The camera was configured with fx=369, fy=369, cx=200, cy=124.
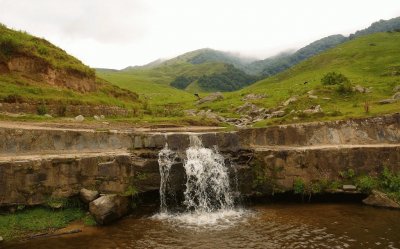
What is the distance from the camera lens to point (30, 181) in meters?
15.9

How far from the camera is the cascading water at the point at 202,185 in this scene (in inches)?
708

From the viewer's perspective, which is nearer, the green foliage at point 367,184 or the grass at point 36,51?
the green foliage at point 367,184

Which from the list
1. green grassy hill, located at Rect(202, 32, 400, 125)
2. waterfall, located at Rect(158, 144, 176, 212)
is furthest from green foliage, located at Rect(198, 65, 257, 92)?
waterfall, located at Rect(158, 144, 176, 212)

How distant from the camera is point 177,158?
19250 millimetres

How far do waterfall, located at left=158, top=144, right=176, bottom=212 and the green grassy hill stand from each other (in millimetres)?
10359

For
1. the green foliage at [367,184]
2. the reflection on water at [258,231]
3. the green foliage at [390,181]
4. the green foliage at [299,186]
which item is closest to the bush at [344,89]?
the green foliage at [390,181]

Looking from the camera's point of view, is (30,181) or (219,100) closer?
(30,181)

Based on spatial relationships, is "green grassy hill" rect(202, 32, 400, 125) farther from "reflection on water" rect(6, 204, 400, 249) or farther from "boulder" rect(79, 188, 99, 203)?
"boulder" rect(79, 188, 99, 203)

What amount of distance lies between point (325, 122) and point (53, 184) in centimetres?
1567

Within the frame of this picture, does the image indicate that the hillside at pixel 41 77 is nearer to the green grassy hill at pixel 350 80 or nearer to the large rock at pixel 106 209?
the large rock at pixel 106 209

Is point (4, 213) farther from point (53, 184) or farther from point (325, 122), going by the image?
point (325, 122)

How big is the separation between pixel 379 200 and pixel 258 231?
7.31m

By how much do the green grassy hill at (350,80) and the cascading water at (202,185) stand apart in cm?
864

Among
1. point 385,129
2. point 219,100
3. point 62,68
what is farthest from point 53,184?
point 219,100
